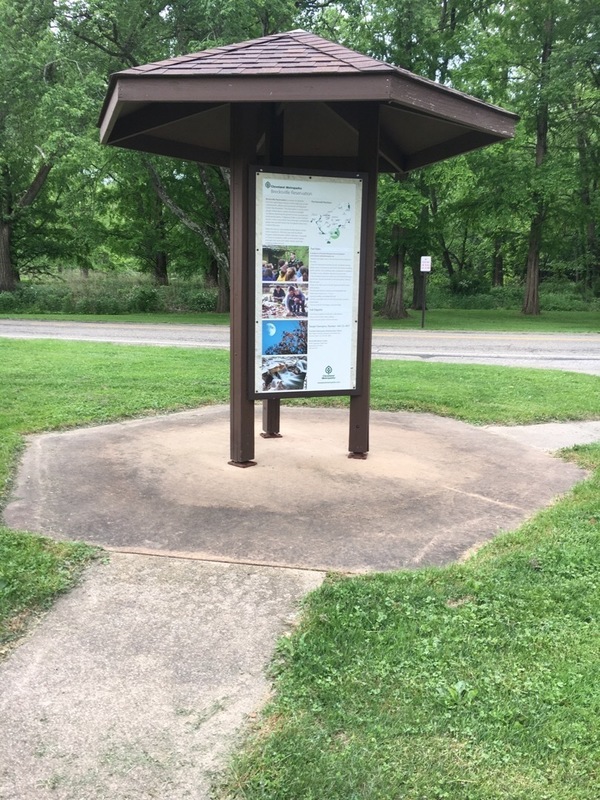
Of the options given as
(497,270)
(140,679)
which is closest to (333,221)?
(140,679)

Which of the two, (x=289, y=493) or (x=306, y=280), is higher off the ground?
(x=306, y=280)

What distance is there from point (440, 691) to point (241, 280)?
3507 millimetres

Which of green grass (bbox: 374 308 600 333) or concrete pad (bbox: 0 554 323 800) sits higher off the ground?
green grass (bbox: 374 308 600 333)

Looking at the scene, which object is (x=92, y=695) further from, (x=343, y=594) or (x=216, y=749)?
(x=343, y=594)

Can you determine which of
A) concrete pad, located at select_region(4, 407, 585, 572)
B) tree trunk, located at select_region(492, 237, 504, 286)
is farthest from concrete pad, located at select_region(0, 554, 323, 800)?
tree trunk, located at select_region(492, 237, 504, 286)

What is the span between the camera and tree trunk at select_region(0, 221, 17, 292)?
33.3 metres

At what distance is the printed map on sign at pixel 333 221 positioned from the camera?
5.44 meters

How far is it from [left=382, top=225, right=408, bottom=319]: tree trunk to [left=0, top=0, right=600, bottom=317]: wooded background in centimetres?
6

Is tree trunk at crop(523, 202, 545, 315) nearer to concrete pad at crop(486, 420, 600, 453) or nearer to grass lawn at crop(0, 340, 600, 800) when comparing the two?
concrete pad at crop(486, 420, 600, 453)

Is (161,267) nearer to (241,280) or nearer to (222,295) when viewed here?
(222,295)


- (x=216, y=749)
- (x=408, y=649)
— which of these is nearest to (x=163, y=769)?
(x=216, y=749)

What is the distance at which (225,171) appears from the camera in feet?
79.2

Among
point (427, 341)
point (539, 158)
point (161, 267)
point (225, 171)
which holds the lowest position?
point (427, 341)

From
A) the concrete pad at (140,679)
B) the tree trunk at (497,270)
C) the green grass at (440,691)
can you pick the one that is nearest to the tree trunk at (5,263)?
the tree trunk at (497,270)
